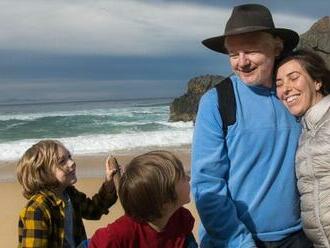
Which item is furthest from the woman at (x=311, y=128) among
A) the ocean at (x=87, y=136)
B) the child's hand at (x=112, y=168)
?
the ocean at (x=87, y=136)

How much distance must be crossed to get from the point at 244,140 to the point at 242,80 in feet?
0.93

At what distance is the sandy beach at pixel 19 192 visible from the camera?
22.5ft

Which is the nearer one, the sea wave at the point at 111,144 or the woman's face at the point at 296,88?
the woman's face at the point at 296,88

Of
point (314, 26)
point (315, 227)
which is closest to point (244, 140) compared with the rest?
point (315, 227)

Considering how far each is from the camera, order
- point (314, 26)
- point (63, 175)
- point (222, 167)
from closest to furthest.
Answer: point (222, 167) < point (63, 175) < point (314, 26)

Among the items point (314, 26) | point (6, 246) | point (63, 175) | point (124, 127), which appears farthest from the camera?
point (314, 26)

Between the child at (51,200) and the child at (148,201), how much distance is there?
2.29ft

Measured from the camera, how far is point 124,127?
29.7 metres

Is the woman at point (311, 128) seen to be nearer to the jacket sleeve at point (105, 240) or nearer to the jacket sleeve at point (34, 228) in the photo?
the jacket sleeve at point (105, 240)

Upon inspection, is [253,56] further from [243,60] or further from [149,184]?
[149,184]

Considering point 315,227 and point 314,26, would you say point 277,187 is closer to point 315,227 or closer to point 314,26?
point 315,227

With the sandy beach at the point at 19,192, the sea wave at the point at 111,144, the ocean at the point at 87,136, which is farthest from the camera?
the ocean at the point at 87,136

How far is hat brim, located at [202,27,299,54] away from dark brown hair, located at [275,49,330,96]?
8cm

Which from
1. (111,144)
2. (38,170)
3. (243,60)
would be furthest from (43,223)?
(111,144)
